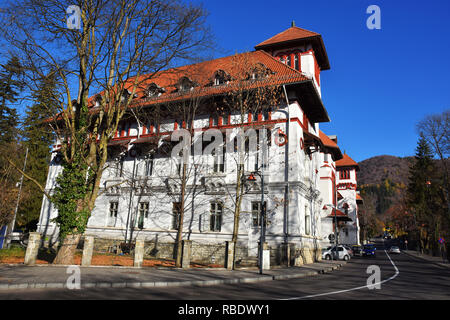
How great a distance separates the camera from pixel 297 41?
2819cm

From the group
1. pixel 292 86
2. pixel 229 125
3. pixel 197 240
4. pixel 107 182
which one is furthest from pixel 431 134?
pixel 107 182

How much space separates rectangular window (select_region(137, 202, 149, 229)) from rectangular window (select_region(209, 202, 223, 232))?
6.59 meters

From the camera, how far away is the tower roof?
91.4 feet

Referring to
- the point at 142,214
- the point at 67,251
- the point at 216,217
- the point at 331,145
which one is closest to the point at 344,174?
the point at 331,145

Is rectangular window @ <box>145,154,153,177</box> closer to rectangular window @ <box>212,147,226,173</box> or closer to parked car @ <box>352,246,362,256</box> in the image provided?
rectangular window @ <box>212,147,226,173</box>

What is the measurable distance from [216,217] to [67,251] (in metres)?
11.9

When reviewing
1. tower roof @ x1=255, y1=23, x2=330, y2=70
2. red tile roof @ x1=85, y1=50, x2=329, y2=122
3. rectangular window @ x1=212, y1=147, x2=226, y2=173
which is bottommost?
rectangular window @ x1=212, y1=147, x2=226, y2=173

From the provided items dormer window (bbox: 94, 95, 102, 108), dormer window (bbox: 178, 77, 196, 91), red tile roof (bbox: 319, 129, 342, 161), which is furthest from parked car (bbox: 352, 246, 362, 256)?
dormer window (bbox: 94, 95, 102, 108)

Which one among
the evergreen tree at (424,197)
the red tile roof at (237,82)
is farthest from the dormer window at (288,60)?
the evergreen tree at (424,197)

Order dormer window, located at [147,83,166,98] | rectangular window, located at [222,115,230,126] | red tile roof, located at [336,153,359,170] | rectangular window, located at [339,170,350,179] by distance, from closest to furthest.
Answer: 1. rectangular window, located at [222,115,230,126]
2. dormer window, located at [147,83,166,98]
3. red tile roof, located at [336,153,359,170]
4. rectangular window, located at [339,170,350,179]

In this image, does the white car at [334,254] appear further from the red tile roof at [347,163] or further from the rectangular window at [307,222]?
the red tile roof at [347,163]

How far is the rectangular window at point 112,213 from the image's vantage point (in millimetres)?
29234

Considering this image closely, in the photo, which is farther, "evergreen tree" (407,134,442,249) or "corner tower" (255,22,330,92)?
"evergreen tree" (407,134,442,249)

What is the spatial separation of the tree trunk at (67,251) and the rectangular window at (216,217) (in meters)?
11.1
